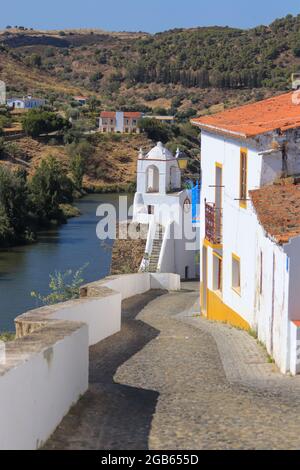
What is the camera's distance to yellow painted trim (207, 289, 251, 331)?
15.5 m

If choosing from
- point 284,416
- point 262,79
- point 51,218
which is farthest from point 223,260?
point 262,79

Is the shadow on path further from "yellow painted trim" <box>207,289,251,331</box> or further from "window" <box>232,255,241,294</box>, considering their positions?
"window" <box>232,255,241,294</box>

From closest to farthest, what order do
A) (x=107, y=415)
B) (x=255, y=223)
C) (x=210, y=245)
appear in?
1. (x=107, y=415)
2. (x=255, y=223)
3. (x=210, y=245)

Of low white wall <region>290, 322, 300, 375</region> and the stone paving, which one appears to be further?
low white wall <region>290, 322, 300, 375</region>

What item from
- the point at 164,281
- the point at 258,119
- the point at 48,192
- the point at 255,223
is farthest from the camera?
the point at 48,192

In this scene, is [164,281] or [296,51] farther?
[296,51]

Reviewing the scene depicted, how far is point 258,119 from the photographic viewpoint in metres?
16.0

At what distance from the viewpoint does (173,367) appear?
10.9 meters

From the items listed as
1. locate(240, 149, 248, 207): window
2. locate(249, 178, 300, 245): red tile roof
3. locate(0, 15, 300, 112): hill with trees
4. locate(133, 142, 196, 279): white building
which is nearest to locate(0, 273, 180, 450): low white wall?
locate(249, 178, 300, 245): red tile roof

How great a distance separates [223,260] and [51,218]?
38747 mm

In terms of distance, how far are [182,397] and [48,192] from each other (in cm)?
4887

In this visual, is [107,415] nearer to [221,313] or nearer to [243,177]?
[243,177]

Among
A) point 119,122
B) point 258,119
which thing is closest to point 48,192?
point 119,122

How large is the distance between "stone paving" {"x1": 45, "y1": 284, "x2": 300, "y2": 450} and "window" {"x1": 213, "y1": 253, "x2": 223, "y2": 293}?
373cm
